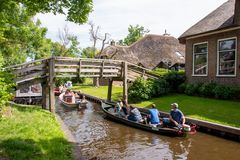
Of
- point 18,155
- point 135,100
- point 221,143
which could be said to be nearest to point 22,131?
point 18,155

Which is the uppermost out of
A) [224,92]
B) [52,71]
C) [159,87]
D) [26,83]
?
[52,71]

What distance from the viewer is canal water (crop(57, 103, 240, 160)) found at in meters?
11.1

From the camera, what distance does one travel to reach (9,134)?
9.43 metres

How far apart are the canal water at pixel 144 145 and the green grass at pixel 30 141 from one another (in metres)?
1.71

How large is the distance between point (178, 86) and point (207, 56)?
3.59 meters

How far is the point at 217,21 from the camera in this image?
21.0m

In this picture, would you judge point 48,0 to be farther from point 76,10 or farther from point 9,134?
point 9,134

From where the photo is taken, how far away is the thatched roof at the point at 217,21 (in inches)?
789

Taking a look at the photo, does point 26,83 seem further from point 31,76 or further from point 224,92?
point 224,92

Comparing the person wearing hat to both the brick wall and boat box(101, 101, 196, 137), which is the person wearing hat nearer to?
boat box(101, 101, 196, 137)

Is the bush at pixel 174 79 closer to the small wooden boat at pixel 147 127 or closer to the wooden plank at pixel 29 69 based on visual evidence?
the small wooden boat at pixel 147 127

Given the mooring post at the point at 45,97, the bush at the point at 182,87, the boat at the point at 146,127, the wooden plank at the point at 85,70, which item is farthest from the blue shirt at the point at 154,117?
the bush at the point at 182,87

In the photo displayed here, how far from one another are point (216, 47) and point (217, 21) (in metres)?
1.90

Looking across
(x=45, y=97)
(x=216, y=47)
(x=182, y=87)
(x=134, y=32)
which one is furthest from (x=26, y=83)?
(x=134, y=32)
